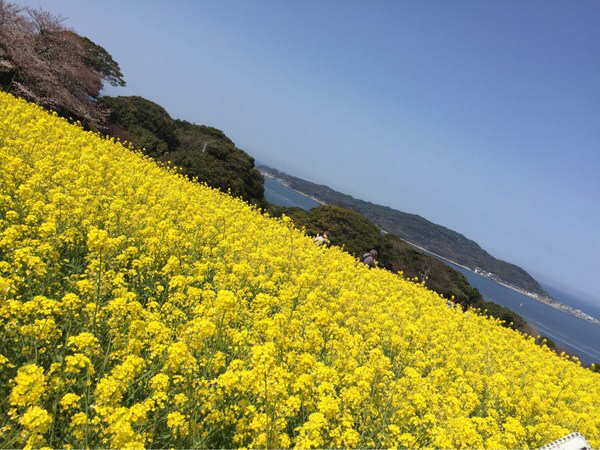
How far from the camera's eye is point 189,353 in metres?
3.40

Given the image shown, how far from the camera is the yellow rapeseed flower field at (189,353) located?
3.02m

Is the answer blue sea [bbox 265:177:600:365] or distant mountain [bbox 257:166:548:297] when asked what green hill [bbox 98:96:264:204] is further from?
distant mountain [bbox 257:166:548:297]

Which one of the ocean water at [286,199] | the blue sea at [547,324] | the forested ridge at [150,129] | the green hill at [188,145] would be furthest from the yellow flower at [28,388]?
the ocean water at [286,199]

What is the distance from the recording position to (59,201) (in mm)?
4902

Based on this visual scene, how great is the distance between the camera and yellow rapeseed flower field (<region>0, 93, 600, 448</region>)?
302 centimetres

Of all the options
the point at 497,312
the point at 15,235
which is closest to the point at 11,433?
the point at 15,235

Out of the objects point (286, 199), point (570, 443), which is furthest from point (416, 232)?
point (570, 443)

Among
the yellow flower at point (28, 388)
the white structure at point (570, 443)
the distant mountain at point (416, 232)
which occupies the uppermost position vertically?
the distant mountain at point (416, 232)

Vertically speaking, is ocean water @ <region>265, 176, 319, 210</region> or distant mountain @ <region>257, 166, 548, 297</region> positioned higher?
distant mountain @ <region>257, 166, 548, 297</region>

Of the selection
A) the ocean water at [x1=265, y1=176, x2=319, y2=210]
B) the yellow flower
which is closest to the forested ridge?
the yellow flower

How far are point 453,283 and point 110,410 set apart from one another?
3454cm

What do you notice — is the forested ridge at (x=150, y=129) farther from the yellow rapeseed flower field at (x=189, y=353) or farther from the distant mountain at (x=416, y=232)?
the distant mountain at (x=416, y=232)

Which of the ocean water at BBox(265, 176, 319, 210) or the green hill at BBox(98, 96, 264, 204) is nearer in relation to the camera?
the green hill at BBox(98, 96, 264, 204)

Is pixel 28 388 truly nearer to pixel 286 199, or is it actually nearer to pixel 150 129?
pixel 150 129
